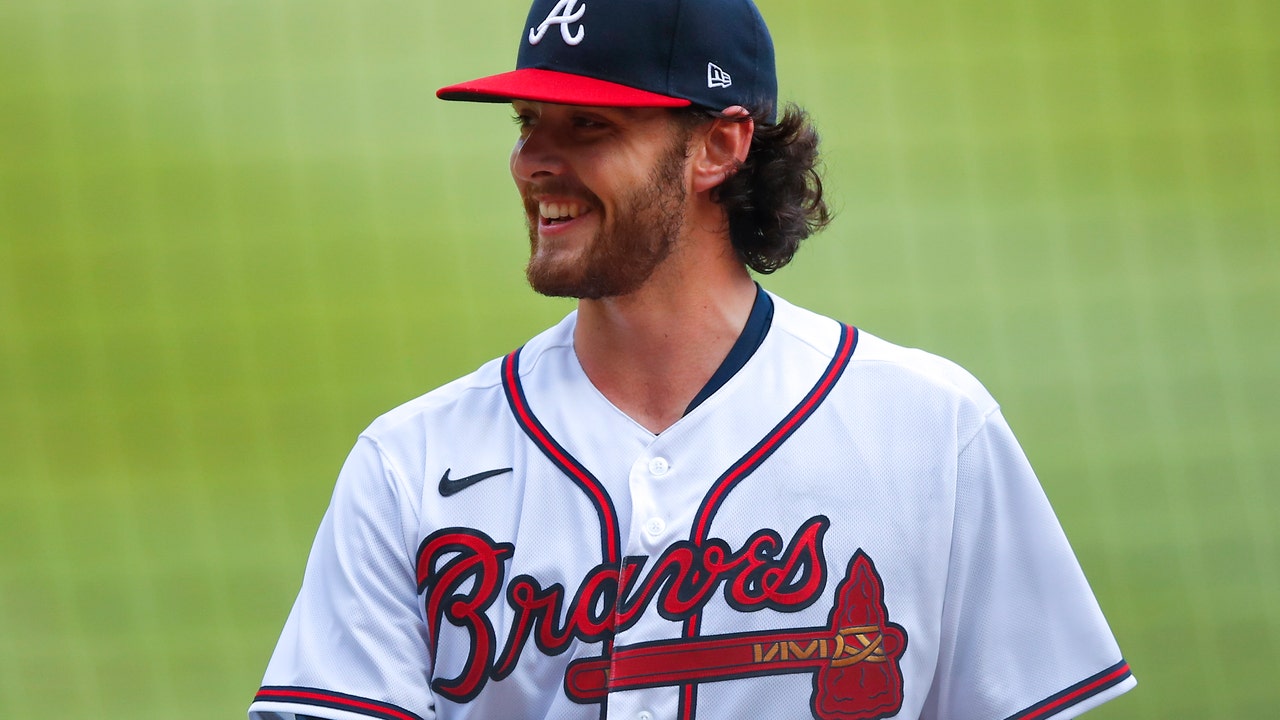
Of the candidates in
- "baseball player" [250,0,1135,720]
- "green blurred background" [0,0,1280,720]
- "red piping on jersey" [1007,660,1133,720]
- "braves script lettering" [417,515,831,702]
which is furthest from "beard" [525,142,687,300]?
"green blurred background" [0,0,1280,720]

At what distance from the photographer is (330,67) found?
553 cm

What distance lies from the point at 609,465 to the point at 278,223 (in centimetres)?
375

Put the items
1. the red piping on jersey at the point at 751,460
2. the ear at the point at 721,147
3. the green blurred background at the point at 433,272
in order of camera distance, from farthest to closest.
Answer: the green blurred background at the point at 433,272
the ear at the point at 721,147
the red piping on jersey at the point at 751,460

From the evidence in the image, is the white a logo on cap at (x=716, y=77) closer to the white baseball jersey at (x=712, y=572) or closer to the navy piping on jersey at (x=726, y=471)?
the navy piping on jersey at (x=726, y=471)

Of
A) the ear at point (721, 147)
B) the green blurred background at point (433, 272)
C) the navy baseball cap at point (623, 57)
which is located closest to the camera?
the navy baseball cap at point (623, 57)

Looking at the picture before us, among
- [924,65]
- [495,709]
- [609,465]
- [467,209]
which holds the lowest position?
[495,709]

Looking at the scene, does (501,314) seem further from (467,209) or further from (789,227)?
(789,227)

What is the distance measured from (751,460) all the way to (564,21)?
66 centimetres

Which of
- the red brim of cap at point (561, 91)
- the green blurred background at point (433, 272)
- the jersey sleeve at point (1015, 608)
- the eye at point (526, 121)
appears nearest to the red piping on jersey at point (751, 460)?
the jersey sleeve at point (1015, 608)

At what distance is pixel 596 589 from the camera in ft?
5.92

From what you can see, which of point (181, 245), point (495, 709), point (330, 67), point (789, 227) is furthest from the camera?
point (330, 67)

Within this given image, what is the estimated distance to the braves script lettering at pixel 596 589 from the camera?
1788 millimetres

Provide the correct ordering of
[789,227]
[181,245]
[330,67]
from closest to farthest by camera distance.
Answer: [789,227] → [181,245] → [330,67]

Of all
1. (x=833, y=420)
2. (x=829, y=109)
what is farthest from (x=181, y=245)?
(x=833, y=420)
